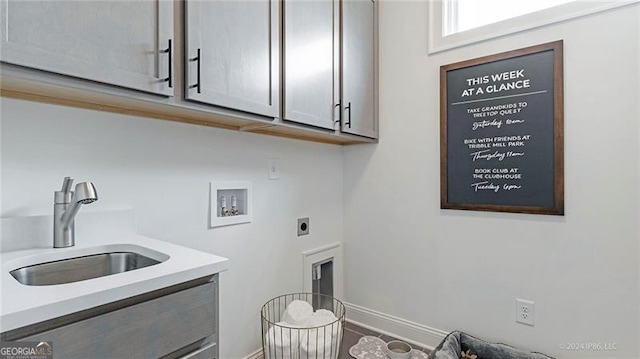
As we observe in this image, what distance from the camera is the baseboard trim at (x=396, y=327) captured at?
1.96 meters

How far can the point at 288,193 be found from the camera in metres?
1.96

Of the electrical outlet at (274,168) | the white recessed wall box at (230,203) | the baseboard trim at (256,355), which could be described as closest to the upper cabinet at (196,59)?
the electrical outlet at (274,168)

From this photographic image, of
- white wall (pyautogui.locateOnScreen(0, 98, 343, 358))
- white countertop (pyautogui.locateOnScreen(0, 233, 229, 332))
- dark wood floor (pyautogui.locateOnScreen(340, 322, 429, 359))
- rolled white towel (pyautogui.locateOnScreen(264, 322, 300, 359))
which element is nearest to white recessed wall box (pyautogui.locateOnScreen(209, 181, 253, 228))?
white wall (pyautogui.locateOnScreen(0, 98, 343, 358))

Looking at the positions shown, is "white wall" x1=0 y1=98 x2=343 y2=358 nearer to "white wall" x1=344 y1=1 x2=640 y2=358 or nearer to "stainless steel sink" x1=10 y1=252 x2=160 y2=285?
"stainless steel sink" x1=10 y1=252 x2=160 y2=285

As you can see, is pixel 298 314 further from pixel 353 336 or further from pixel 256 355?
pixel 353 336

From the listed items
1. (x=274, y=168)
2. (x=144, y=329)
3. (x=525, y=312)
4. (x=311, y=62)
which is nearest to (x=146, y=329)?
(x=144, y=329)

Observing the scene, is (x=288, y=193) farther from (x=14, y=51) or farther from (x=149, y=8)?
(x=14, y=51)

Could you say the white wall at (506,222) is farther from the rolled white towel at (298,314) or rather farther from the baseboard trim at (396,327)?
the rolled white towel at (298,314)

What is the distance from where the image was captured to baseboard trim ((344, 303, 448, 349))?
196 centimetres

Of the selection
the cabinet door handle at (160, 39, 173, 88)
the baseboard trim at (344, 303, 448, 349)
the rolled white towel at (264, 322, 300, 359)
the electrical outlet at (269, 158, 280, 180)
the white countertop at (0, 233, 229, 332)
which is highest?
the cabinet door handle at (160, 39, 173, 88)

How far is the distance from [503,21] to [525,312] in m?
1.56

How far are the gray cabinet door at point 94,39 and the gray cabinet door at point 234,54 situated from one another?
0.29 ft

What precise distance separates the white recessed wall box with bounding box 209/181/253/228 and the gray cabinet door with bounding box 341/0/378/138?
658 mm

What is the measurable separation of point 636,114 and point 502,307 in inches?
44.2
